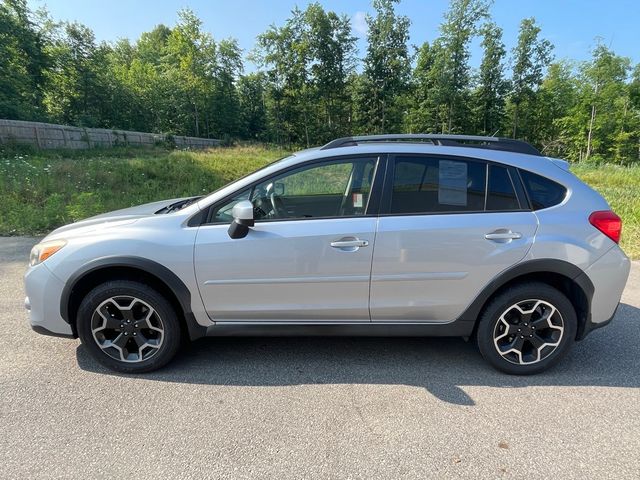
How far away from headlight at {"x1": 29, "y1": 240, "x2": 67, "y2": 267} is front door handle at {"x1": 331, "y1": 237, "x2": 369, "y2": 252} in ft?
6.72

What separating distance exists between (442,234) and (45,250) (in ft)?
9.78

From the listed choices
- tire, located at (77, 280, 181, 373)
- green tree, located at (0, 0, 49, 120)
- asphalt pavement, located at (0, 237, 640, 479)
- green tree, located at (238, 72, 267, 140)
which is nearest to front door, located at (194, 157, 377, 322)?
tire, located at (77, 280, 181, 373)

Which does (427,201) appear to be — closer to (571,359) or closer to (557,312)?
(557,312)

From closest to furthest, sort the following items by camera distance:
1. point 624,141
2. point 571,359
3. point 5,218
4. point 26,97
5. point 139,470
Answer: point 139,470, point 571,359, point 5,218, point 26,97, point 624,141

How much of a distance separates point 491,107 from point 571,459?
4695 centimetres

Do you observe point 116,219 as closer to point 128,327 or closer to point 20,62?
point 128,327

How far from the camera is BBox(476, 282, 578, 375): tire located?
2.77m

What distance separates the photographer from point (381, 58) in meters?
40.1

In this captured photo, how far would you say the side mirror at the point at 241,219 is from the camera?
255 cm

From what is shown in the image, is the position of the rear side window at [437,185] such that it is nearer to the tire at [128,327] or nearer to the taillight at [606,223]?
the taillight at [606,223]

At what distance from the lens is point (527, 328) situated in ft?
9.27

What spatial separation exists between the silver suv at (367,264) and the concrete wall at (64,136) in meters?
22.4

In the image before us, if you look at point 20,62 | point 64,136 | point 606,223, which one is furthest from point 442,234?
point 20,62

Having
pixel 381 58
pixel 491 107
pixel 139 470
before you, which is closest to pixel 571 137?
pixel 491 107
